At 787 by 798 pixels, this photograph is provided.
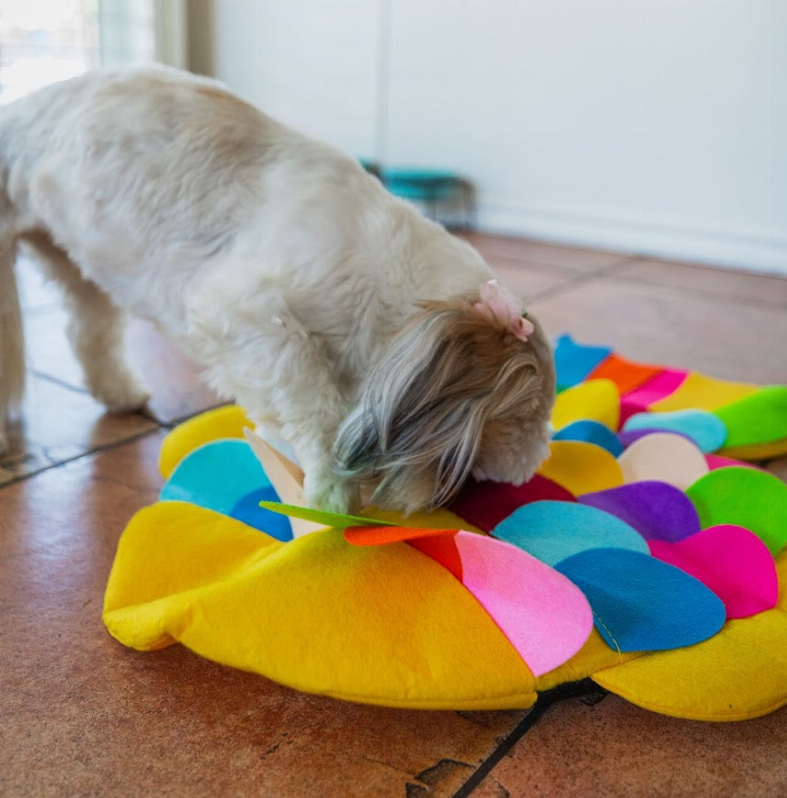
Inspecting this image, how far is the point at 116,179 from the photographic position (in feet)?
5.36

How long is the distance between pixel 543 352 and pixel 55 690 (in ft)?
2.89

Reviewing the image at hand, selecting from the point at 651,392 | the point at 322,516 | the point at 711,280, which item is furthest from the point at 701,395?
the point at 711,280

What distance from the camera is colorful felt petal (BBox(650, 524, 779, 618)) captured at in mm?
1296

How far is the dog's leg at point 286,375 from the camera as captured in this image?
144cm

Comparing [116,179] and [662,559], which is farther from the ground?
[116,179]

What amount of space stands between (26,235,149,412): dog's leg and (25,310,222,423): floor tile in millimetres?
87

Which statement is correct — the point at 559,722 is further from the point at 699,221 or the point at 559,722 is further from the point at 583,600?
Answer: the point at 699,221

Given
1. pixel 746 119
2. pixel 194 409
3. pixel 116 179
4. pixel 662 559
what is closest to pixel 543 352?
pixel 662 559

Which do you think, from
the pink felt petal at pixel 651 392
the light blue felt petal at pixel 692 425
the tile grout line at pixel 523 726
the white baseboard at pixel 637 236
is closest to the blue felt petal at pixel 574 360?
the pink felt petal at pixel 651 392

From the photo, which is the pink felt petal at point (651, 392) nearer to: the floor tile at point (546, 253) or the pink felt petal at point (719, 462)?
the pink felt petal at point (719, 462)

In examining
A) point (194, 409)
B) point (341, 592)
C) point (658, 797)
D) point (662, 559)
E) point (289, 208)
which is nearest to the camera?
point (658, 797)

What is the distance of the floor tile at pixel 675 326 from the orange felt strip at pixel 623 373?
0.35m

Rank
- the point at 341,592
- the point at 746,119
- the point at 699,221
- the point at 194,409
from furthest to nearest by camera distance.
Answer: the point at 699,221
the point at 746,119
the point at 194,409
the point at 341,592

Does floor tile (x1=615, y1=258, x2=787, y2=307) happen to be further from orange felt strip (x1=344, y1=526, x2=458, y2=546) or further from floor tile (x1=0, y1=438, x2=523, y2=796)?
floor tile (x1=0, y1=438, x2=523, y2=796)
